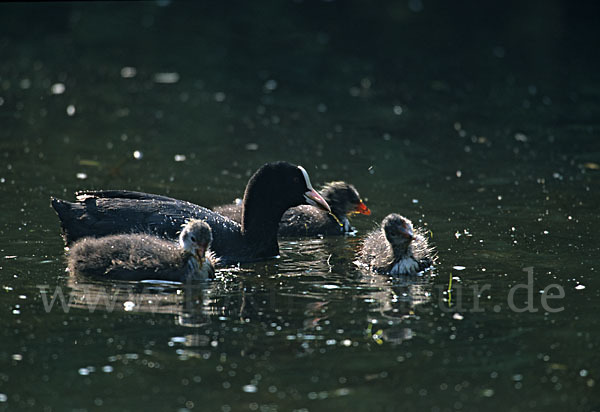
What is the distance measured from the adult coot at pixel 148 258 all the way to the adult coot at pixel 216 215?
1.89 ft

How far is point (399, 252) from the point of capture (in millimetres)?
9055

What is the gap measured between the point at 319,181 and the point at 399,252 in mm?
3694

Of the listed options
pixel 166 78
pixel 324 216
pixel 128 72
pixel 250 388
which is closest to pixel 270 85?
pixel 166 78

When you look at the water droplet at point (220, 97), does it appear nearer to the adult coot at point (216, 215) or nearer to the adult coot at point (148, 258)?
the adult coot at point (216, 215)

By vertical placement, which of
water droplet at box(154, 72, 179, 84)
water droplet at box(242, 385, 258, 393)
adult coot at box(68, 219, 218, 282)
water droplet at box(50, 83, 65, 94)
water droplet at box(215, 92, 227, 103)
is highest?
water droplet at box(154, 72, 179, 84)

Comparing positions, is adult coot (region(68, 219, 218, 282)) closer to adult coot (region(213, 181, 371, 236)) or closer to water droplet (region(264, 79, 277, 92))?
adult coot (region(213, 181, 371, 236))

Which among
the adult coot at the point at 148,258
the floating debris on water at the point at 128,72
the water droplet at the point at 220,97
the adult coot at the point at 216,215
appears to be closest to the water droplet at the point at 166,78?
the floating debris on water at the point at 128,72

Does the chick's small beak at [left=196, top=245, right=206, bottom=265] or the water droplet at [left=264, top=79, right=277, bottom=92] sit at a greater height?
the water droplet at [left=264, top=79, right=277, bottom=92]

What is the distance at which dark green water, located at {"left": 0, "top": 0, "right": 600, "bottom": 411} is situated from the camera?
649cm

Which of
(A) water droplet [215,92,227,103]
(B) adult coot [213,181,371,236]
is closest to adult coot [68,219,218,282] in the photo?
(B) adult coot [213,181,371,236]

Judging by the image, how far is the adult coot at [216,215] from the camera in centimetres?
946

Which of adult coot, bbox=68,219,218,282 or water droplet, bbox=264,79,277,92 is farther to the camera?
water droplet, bbox=264,79,277,92

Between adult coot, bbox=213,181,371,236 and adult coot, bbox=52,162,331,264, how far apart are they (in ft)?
2.93

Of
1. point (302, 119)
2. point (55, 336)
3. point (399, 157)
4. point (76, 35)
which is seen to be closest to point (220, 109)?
point (302, 119)
